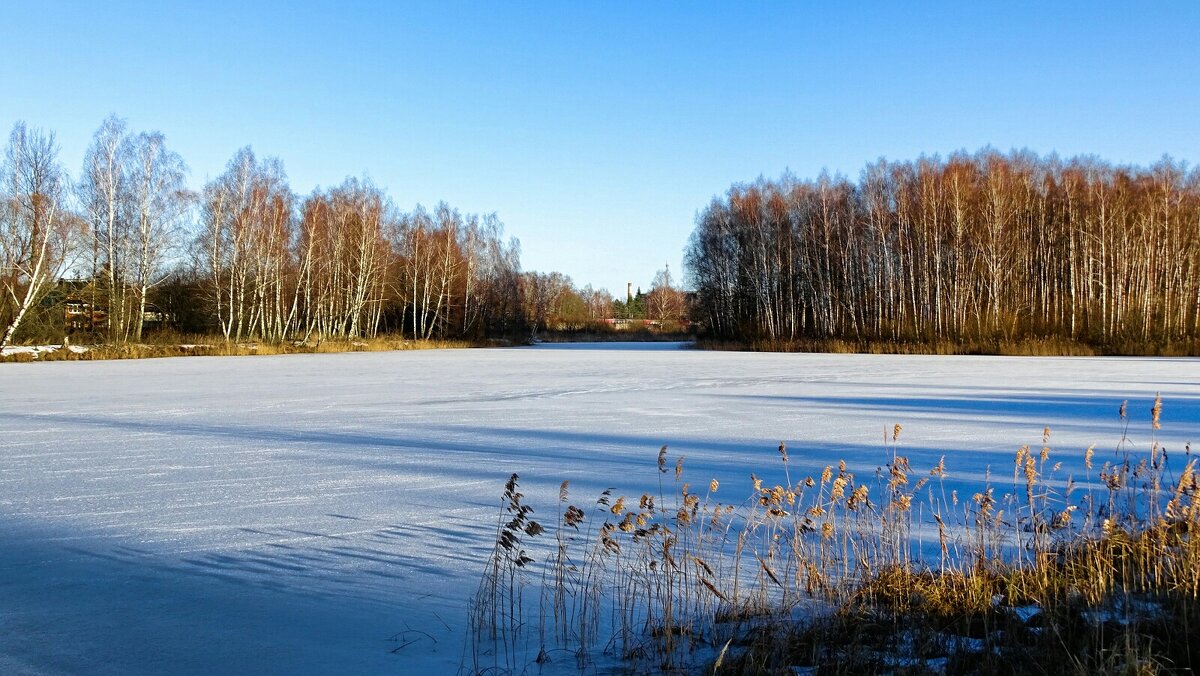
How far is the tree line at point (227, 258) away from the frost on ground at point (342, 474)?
12.8 m

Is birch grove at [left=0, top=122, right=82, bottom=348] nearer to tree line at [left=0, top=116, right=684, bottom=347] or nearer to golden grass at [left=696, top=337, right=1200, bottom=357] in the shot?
tree line at [left=0, top=116, right=684, bottom=347]

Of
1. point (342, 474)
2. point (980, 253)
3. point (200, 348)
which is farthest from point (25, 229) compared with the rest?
point (980, 253)

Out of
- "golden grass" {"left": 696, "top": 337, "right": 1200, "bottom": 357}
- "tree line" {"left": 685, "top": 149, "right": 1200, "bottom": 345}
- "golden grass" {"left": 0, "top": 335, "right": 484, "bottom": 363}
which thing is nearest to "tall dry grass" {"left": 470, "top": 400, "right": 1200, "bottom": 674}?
"golden grass" {"left": 0, "top": 335, "right": 484, "bottom": 363}

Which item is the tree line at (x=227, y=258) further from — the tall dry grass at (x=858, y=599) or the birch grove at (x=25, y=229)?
the tall dry grass at (x=858, y=599)

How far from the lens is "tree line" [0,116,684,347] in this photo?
23.3m

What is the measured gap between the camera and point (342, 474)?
560 centimetres

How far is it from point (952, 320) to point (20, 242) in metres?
33.3

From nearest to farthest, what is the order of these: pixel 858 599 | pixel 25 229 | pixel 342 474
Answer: pixel 858 599
pixel 342 474
pixel 25 229

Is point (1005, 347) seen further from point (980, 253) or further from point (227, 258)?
point (227, 258)

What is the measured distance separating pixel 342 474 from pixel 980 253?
30867mm

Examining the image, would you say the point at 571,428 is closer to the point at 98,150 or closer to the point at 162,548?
the point at 162,548

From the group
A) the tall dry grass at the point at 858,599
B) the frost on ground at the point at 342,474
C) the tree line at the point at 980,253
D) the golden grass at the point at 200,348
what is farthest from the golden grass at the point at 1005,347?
the tall dry grass at the point at 858,599

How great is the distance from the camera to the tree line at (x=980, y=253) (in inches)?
1129

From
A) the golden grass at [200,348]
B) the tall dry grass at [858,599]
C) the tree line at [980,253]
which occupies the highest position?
the tree line at [980,253]
